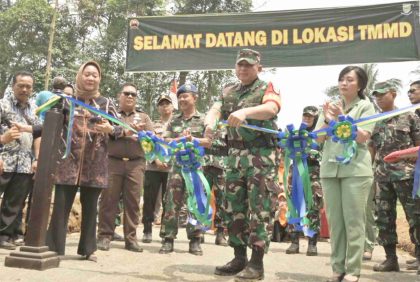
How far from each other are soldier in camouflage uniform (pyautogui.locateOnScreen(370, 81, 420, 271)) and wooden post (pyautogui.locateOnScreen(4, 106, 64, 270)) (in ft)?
10.6

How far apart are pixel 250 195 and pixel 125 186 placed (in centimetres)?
208

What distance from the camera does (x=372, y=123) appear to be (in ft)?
11.5

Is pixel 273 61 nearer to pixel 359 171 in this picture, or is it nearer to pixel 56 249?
pixel 359 171

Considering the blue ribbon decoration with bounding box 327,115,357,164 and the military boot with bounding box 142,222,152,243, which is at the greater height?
the blue ribbon decoration with bounding box 327,115,357,164

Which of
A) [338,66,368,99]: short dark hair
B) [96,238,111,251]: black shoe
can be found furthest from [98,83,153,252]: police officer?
[338,66,368,99]: short dark hair

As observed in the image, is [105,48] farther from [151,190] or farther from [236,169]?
[236,169]

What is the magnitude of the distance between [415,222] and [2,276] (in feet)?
12.7

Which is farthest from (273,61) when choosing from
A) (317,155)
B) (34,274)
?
(34,274)

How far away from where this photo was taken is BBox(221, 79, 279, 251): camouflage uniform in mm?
3654

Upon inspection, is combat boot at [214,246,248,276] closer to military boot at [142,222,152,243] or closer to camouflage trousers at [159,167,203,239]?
camouflage trousers at [159,167,203,239]

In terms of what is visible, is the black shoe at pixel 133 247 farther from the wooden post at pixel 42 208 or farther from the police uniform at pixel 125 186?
the wooden post at pixel 42 208

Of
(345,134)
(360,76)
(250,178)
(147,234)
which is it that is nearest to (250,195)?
(250,178)

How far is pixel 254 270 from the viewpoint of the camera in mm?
3539

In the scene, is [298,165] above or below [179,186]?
above
